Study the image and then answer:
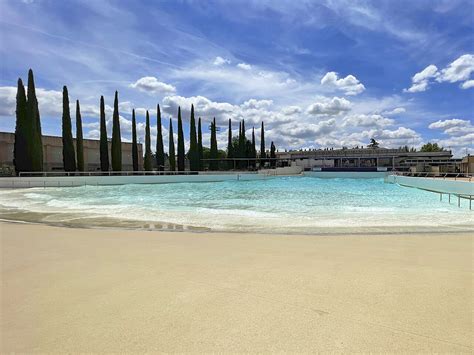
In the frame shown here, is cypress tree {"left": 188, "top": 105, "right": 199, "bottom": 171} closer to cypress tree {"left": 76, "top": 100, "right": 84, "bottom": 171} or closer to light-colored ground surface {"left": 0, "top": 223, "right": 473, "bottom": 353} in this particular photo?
cypress tree {"left": 76, "top": 100, "right": 84, "bottom": 171}

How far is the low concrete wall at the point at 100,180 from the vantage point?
25031 millimetres

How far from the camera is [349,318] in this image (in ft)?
8.45

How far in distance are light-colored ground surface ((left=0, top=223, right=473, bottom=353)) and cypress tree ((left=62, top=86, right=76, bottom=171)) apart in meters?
29.5

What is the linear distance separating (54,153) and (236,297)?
42.3 metres

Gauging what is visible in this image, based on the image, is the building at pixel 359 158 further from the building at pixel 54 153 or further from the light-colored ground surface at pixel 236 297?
the light-colored ground surface at pixel 236 297

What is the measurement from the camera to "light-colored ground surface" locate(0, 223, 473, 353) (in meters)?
2.27

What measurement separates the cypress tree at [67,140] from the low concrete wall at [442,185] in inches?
1199

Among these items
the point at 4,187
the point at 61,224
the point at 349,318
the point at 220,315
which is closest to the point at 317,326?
the point at 349,318

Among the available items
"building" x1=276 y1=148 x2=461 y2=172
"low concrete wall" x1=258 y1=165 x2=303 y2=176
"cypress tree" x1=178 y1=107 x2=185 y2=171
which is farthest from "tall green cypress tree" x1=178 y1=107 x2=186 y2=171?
"building" x1=276 y1=148 x2=461 y2=172

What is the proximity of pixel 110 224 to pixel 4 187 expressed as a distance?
70.9 ft

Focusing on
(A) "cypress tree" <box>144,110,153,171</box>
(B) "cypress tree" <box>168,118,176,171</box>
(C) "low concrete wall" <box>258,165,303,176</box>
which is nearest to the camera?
(A) "cypress tree" <box>144,110,153,171</box>

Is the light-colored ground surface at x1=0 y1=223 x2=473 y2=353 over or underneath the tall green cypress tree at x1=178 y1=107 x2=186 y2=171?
underneath

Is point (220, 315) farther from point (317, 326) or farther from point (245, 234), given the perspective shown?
point (245, 234)

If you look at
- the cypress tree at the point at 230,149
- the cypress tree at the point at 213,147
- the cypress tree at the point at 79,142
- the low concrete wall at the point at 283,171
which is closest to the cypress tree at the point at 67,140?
the cypress tree at the point at 79,142
